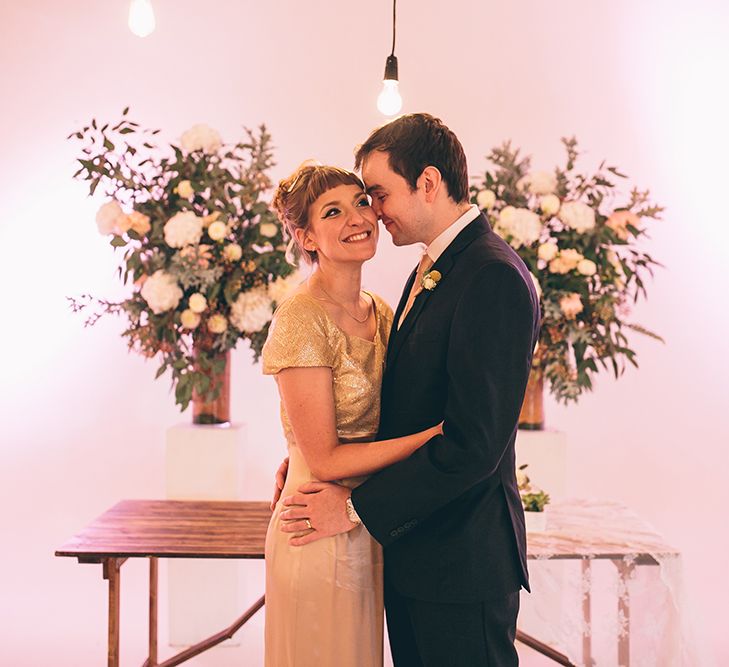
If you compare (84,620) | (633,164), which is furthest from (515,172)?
(84,620)

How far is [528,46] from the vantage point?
500cm

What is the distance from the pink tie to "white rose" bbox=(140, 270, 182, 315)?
130 centimetres

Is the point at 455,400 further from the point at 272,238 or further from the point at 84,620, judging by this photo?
the point at 84,620

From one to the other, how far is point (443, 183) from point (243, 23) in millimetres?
3002

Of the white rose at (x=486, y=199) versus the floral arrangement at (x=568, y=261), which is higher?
the white rose at (x=486, y=199)

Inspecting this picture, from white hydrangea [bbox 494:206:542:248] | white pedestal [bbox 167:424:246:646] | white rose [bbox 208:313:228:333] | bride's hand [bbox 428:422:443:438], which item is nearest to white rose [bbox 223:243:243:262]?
white rose [bbox 208:313:228:333]

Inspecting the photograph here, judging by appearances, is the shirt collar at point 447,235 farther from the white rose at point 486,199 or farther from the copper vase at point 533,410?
the copper vase at point 533,410

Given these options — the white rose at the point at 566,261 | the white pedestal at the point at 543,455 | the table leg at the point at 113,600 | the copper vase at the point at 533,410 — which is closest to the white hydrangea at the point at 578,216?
the white rose at the point at 566,261

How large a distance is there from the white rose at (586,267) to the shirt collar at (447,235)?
4.39 feet

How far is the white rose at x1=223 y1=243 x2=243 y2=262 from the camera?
3.63 m

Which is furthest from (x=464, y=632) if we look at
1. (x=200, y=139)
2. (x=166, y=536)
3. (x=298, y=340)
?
(x=200, y=139)

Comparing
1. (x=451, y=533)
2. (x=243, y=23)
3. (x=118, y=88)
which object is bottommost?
(x=451, y=533)

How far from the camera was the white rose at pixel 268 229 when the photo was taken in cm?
369

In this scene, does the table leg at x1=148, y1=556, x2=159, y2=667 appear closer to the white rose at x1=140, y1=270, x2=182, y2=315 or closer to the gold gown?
the white rose at x1=140, y1=270, x2=182, y2=315
